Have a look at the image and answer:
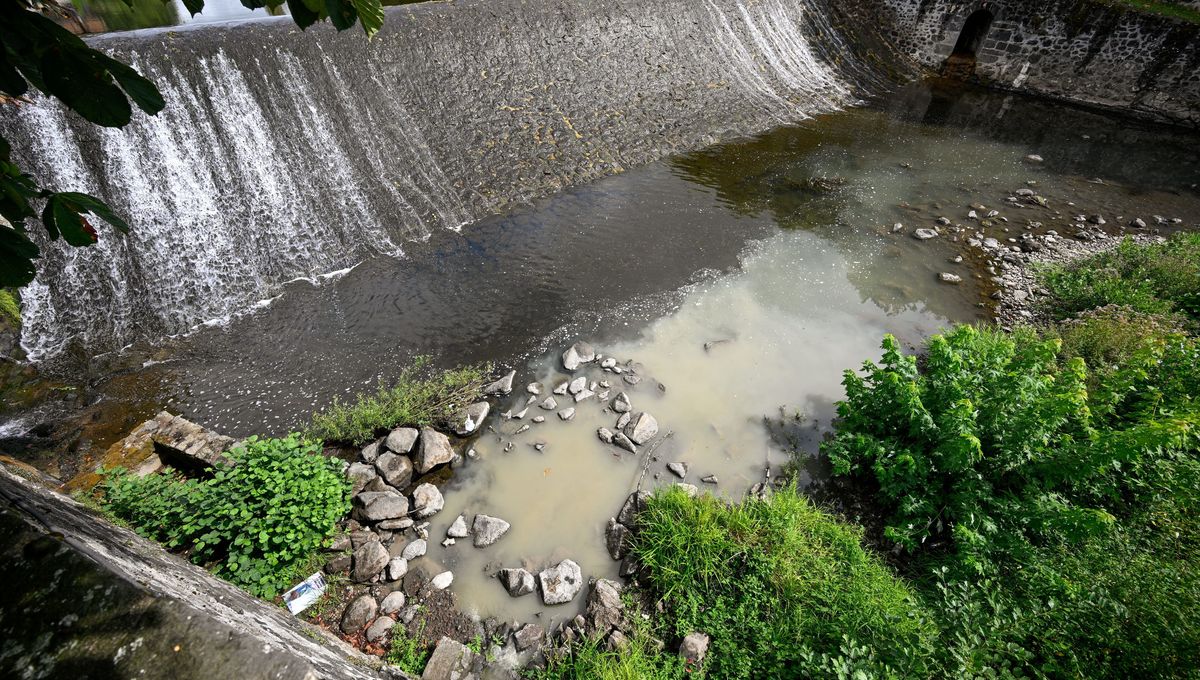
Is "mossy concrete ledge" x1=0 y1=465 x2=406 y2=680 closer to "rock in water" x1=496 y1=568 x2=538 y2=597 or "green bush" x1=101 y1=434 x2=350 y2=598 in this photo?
"green bush" x1=101 y1=434 x2=350 y2=598

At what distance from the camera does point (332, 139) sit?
9.78 m

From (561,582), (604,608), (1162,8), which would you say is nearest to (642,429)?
(561,582)

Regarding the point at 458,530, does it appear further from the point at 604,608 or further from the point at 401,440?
the point at 604,608

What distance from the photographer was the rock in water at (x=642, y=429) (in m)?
6.32

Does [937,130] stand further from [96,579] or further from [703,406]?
[96,579]

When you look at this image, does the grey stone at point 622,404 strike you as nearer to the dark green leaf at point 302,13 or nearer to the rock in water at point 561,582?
the rock in water at point 561,582

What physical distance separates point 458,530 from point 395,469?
1.01 meters

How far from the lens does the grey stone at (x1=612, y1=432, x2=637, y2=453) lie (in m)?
6.23

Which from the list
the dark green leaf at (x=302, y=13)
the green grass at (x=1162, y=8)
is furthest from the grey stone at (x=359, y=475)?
the green grass at (x=1162, y=8)

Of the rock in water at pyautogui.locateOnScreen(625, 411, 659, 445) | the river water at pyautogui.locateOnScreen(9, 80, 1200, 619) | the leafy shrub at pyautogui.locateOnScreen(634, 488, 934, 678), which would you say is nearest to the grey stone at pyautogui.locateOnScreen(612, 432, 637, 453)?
the rock in water at pyautogui.locateOnScreen(625, 411, 659, 445)

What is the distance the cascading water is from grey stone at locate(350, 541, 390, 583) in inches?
203

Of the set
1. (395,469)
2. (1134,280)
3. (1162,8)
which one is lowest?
(395,469)

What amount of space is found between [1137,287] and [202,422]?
527 inches

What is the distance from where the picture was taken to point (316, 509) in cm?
489
